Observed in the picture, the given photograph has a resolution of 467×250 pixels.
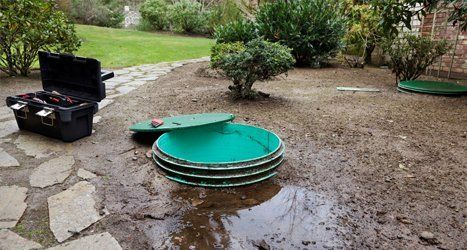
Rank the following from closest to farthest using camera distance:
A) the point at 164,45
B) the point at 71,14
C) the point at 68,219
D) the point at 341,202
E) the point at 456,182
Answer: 1. the point at 68,219
2. the point at 341,202
3. the point at 456,182
4. the point at 164,45
5. the point at 71,14

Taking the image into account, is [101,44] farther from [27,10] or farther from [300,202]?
[300,202]

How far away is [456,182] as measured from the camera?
99.0 inches

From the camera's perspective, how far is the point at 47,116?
300cm

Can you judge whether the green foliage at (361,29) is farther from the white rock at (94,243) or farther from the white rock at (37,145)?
the white rock at (94,243)

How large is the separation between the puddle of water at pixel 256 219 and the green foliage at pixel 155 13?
1585 cm

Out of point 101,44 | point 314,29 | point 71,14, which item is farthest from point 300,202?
point 71,14

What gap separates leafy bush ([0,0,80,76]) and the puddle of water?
451cm

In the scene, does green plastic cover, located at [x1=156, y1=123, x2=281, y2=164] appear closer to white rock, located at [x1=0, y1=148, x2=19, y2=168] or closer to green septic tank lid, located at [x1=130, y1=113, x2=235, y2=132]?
green septic tank lid, located at [x1=130, y1=113, x2=235, y2=132]

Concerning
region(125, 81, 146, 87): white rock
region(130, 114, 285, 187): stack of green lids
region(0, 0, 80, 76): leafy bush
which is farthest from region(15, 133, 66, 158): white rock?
region(0, 0, 80, 76): leafy bush

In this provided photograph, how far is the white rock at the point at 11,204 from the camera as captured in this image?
192 cm

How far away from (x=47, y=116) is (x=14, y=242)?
4.93ft

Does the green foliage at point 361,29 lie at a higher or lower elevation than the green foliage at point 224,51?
higher

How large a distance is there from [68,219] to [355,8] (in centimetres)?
755

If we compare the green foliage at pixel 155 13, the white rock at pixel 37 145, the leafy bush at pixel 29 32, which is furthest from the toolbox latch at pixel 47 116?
the green foliage at pixel 155 13
